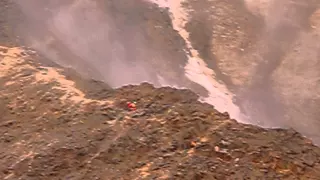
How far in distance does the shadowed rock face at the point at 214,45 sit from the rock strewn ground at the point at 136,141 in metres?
22.9

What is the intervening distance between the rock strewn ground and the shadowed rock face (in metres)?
22.9

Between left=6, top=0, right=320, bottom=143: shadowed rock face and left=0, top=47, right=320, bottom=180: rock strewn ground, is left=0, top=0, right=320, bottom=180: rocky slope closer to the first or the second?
left=0, top=47, right=320, bottom=180: rock strewn ground

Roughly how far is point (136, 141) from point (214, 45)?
41683 mm

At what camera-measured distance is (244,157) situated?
22.1 m

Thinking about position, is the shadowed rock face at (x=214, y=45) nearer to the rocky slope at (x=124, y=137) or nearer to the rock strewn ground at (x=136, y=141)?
the rocky slope at (x=124, y=137)

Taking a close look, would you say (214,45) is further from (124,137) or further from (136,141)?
(136,141)

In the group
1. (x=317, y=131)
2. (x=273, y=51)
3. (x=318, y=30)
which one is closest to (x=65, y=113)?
(x=317, y=131)

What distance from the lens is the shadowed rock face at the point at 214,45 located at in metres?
56.7

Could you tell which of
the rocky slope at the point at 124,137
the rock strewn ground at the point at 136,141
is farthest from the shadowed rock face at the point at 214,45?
the rock strewn ground at the point at 136,141

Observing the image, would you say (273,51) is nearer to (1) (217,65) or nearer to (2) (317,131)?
(1) (217,65)

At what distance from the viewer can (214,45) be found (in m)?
64.3

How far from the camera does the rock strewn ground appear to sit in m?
21.8

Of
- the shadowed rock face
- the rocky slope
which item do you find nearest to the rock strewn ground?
the rocky slope

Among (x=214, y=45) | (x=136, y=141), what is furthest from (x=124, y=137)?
(x=214, y=45)
